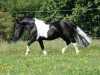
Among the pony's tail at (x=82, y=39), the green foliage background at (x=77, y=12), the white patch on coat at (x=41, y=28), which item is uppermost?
the white patch on coat at (x=41, y=28)

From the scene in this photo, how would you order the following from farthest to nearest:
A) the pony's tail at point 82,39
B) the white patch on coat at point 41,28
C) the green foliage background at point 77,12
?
the green foliage background at point 77,12 → the pony's tail at point 82,39 → the white patch on coat at point 41,28

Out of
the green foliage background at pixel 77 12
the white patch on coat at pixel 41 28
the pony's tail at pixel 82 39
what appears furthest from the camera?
the green foliage background at pixel 77 12

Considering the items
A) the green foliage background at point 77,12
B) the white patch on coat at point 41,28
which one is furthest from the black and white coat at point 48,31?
the green foliage background at point 77,12

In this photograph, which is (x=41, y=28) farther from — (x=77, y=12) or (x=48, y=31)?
(x=77, y=12)

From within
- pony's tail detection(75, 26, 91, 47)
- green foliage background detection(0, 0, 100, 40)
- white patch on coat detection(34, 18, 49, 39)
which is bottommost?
green foliage background detection(0, 0, 100, 40)

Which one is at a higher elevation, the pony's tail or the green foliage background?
the pony's tail

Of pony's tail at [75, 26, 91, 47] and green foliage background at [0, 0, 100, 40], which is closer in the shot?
pony's tail at [75, 26, 91, 47]

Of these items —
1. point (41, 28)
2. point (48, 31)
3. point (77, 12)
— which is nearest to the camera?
point (41, 28)

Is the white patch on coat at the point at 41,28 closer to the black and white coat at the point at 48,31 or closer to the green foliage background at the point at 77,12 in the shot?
the black and white coat at the point at 48,31

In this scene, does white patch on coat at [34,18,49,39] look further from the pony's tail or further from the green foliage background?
the green foliage background

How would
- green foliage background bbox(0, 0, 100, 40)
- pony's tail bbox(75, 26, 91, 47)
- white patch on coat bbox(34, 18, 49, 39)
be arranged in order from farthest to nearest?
1. green foliage background bbox(0, 0, 100, 40)
2. pony's tail bbox(75, 26, 91, 47)
3. white patch on coat bbox(34, 18, 49, 39)

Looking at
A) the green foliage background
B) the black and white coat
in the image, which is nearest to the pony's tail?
the black and white coat

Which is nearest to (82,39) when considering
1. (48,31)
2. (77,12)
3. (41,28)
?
(48,31)

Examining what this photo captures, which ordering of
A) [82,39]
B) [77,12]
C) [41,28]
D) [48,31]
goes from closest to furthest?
1. [41,28]
2. [48,31]
3. [82,39]
4. [77,12]
